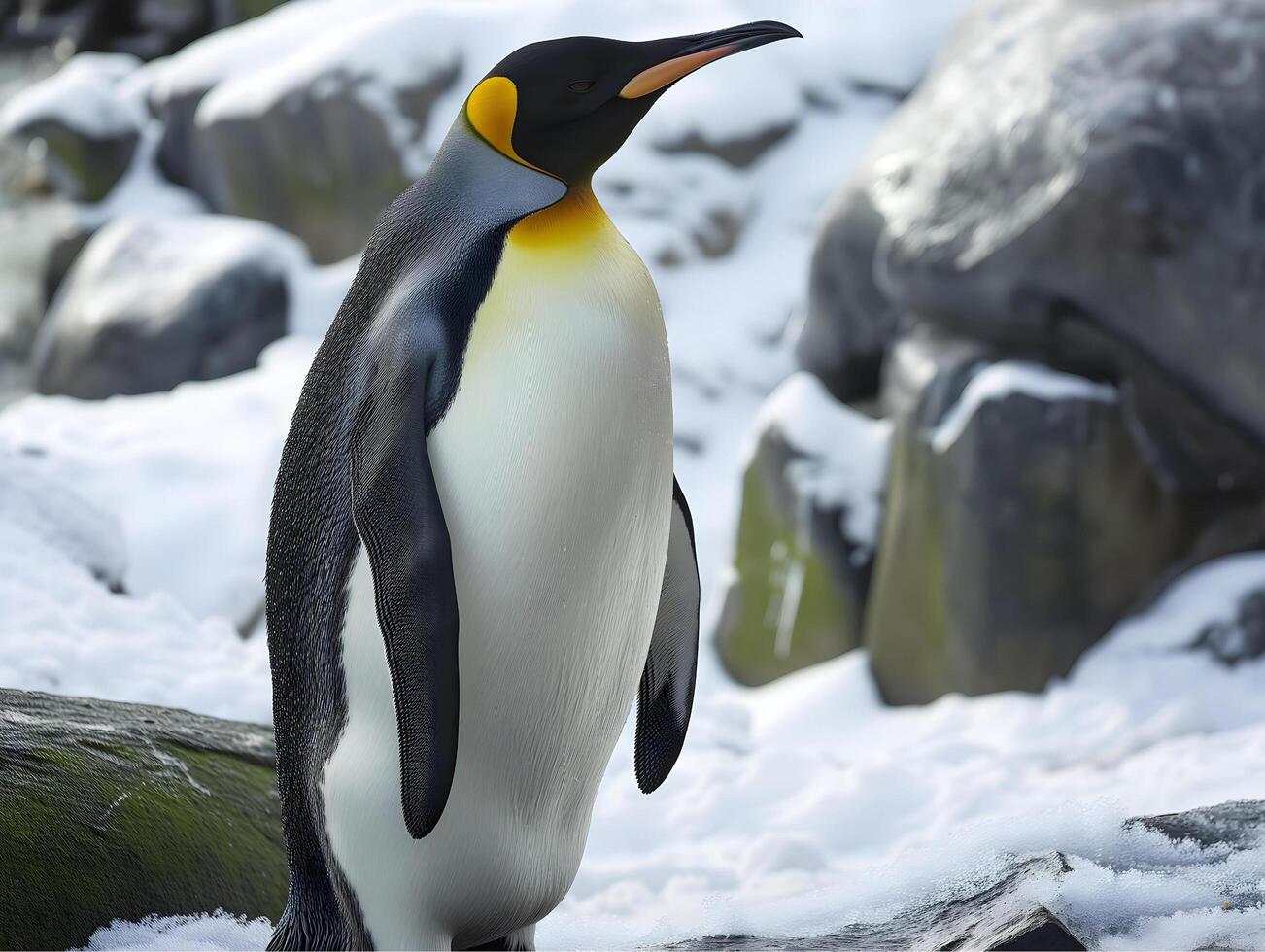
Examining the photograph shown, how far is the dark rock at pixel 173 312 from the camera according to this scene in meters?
6.91

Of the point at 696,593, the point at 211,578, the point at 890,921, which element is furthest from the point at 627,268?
the point at 211,578

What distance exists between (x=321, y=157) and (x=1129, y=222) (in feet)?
15.2

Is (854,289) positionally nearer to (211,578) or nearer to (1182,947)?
(211,578)

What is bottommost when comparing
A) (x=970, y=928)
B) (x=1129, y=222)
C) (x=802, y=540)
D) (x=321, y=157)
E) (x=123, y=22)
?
(x=123, y=22)

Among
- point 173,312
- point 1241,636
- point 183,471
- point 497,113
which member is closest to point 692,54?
point 497,113

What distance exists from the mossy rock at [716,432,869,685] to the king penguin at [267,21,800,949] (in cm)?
290

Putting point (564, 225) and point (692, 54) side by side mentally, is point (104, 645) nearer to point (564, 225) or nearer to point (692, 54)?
point (564, 225)

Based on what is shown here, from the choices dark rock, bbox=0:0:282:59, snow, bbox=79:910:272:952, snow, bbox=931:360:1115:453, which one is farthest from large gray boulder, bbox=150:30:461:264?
snow, bbox=79:910:272:952

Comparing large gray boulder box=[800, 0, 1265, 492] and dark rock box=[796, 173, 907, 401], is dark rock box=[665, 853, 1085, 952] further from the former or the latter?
dark rock box=[796, 173, 907, 401]

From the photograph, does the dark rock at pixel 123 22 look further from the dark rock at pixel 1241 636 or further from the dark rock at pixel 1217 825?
the dark rock at pixel 1217 825

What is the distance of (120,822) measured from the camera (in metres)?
1.92

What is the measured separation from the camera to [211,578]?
14.0ft

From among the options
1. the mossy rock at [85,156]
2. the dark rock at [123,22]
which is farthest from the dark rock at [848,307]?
the dark rock at [123,22]

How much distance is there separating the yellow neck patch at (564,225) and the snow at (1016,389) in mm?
2589
